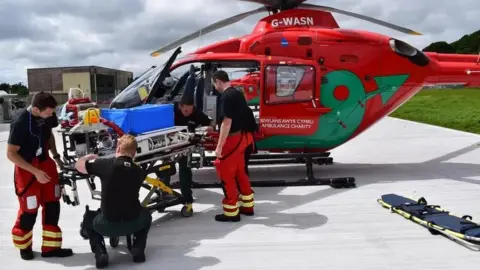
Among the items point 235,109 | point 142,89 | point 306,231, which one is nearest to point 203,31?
point 142,89

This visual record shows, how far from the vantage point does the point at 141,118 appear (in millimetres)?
4969

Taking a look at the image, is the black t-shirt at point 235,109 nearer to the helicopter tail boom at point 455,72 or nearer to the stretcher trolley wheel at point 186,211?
the stretcher trolley wheel at point 186,211

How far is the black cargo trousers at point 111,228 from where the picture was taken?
12.6 feet

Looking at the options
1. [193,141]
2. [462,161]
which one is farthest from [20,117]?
[462,161]

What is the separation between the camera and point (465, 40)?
126750 millimetres

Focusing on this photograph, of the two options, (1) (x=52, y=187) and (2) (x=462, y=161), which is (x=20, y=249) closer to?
(1) (x=52, y=187)

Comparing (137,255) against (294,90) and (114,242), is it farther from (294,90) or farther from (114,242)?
(294,90)

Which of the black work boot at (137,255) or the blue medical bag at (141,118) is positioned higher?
the blue medical bag at (141,118)

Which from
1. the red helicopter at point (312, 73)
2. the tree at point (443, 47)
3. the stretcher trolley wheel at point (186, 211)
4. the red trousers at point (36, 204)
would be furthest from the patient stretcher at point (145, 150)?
the tree at point (443, 47)

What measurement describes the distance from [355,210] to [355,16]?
11.9ft

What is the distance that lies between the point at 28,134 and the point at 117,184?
92cm

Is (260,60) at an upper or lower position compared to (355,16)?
lower

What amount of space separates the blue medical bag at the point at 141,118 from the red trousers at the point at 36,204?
892mm

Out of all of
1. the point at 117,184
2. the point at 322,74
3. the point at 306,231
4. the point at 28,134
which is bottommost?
the point at 306,231
